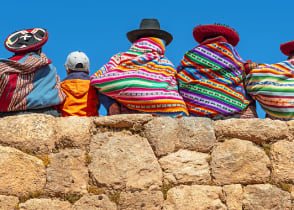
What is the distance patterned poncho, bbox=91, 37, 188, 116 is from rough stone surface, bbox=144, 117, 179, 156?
10.3 inches

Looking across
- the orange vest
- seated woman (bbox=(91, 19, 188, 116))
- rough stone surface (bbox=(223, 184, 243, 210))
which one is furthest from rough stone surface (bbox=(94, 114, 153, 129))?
rough stone surface (bbox=(223, 184, 243, 210))

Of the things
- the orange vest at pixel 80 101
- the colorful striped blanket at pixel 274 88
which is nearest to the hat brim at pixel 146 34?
the orange vest at pixel 80 101

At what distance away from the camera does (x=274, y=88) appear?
421 cm

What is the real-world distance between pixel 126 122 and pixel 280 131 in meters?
1.23

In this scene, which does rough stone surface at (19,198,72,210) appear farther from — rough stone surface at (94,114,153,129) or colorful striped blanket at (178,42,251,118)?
colorful striped blanket at (178,42,251,118)

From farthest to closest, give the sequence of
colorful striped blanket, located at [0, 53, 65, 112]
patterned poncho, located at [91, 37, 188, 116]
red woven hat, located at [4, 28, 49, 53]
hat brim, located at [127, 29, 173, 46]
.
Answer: hat brim, located at [127, 29, 173, 46] < red woven hat, located at [4, 28, 49, 53] < patterned poncho, located at [91, 37, 188, 116] < colorful striped blanket, located at [0, 53, 65, 112]

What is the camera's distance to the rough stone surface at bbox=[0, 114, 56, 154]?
3873 mm

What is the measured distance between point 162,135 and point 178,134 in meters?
0.14

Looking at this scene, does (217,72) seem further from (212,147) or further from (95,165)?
(95,165)

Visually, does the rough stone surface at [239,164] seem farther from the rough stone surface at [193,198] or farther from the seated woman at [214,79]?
the seated woman at [214,79]

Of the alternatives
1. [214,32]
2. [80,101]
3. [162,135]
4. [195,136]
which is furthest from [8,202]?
[214,32]

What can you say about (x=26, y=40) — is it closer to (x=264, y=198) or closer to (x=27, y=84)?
(x=27, y=84)

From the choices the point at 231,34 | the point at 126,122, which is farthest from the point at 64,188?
the point at 231,34

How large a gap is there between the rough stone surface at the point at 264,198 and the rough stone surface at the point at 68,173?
4.05ft
